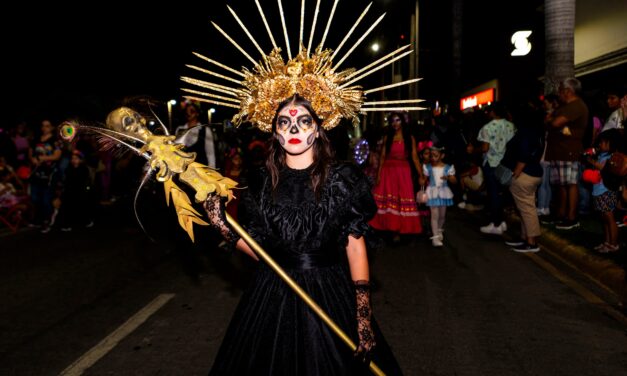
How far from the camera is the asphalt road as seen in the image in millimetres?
4254

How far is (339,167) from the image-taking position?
300 cm

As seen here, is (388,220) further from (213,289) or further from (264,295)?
(264,295)

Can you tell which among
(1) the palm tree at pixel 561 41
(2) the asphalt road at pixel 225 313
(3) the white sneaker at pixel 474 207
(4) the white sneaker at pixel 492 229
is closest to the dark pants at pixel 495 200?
(4) the white sneaker at pixel 492 229

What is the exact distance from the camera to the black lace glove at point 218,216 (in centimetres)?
283

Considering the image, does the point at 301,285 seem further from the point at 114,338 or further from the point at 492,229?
the point at 492,229

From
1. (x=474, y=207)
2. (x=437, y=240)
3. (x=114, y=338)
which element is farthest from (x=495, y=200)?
(x=114, y=338)

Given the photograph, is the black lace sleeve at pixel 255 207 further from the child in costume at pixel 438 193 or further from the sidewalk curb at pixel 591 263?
the child in costume at pixel 438 193

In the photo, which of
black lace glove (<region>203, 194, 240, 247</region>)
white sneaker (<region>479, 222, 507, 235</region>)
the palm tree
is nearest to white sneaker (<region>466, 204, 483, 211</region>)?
white sneaker (<region>479, 222, 507, 235</region>)

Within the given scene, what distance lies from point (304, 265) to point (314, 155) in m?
0.62

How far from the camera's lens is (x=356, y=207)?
289cm

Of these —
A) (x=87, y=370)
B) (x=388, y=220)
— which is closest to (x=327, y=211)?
(x=87, y=370)

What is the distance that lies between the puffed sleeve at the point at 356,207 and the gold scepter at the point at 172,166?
401 millimetres

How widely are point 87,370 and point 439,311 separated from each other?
3092 mm

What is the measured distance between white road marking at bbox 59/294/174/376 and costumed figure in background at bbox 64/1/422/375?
1934mm
